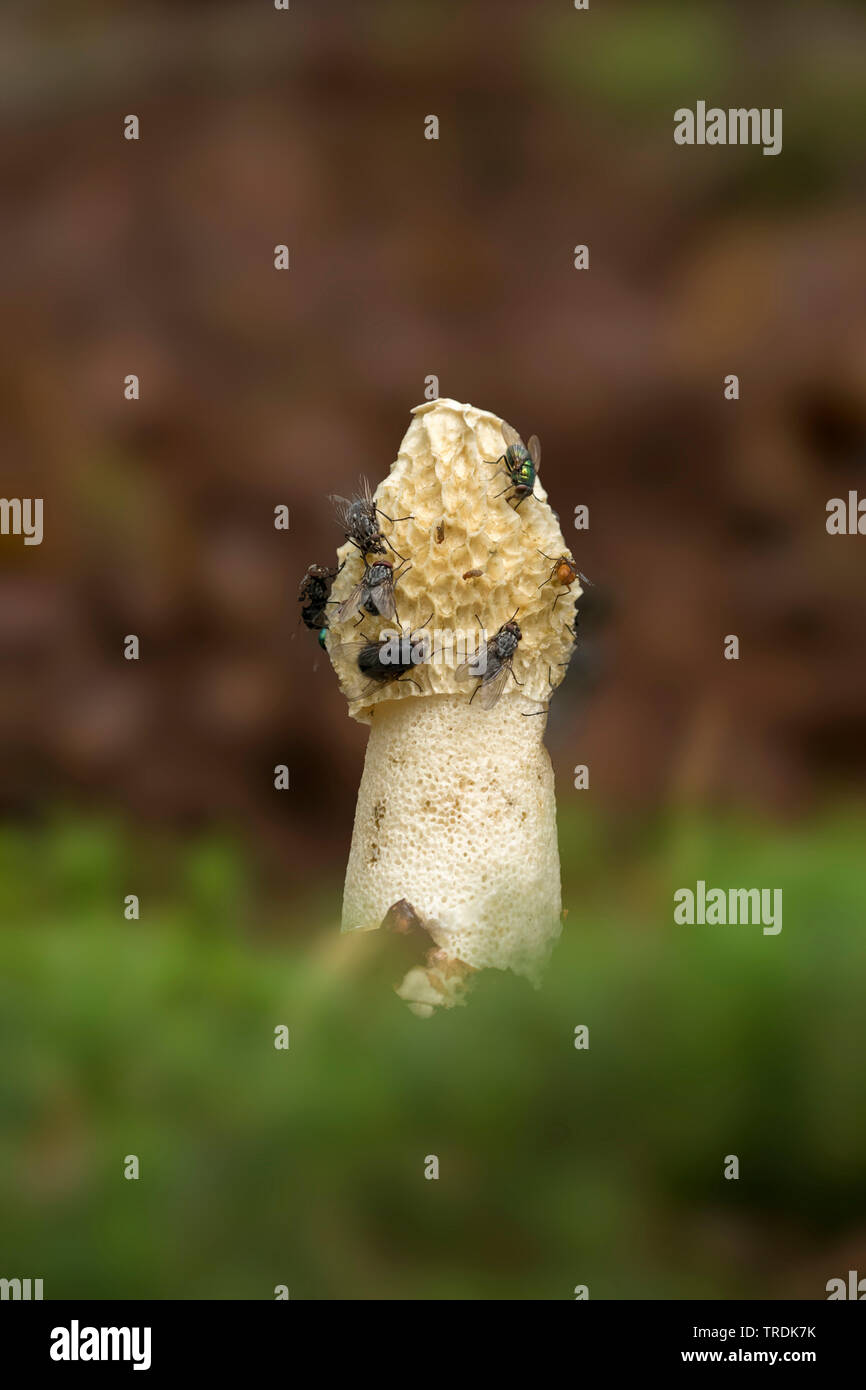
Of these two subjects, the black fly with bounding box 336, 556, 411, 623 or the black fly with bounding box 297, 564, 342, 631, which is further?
the black fly with bounding box 297, 564, 342, 631

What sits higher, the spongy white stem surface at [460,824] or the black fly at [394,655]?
the black fly at [394,655]

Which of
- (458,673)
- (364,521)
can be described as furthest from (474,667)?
(364,521)

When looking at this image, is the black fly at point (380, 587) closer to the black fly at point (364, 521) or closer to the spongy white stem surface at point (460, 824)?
the black fly at point (364, 521)

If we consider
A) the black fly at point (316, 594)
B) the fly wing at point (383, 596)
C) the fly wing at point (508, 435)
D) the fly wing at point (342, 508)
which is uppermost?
the fly wing at point (508, 435)

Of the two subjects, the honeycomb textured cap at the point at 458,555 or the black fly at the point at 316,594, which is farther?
the black fly at the point at 316,594

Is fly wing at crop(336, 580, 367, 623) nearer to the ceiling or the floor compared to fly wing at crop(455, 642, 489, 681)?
nearer to the ceiling

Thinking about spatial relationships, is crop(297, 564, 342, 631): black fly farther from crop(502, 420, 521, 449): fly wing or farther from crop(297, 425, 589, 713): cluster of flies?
crop(502, 420, 521, 449): fly wing

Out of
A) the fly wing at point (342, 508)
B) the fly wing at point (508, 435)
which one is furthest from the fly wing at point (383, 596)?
the fly wing at point (508, 435)

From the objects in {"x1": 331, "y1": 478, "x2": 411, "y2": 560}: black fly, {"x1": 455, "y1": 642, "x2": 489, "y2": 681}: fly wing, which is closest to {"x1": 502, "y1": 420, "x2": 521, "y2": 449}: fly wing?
{"x1": 331, "y1": 478, "x2": 411, "y2": 560}: black fly

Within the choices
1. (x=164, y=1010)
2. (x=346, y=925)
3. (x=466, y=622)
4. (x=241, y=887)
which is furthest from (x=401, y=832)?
(x=164, y=1010)
